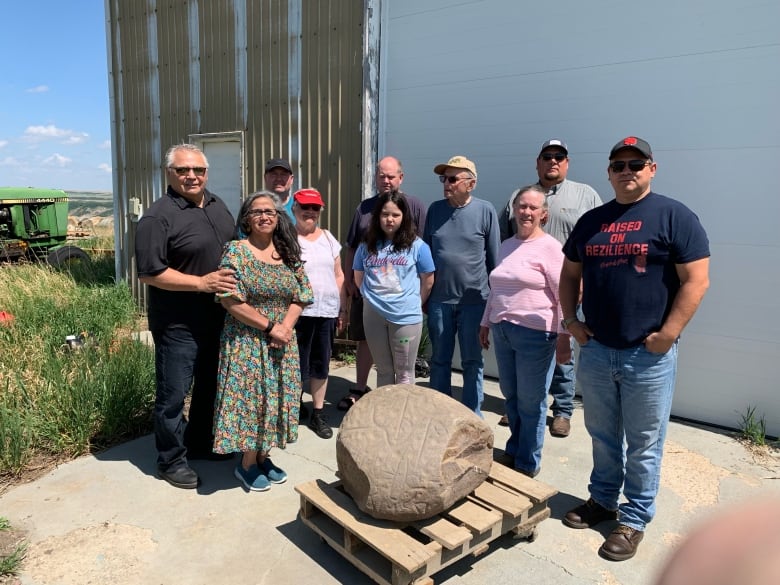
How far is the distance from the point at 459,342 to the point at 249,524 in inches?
75.5

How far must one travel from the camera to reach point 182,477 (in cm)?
350

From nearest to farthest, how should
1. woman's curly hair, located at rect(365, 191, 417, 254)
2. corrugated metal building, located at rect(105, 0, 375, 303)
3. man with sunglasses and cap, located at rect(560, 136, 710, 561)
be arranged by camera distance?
man with sunglasses and cap, located at rect(560, 136, 710, 561) → woman's curly hair, located at rect(365, 191, 417, 254) → corrugated metal building, located at rect(105, 0, 375, 303)

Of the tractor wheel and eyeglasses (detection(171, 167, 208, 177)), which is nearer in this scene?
eyeglasses (detection(171, 167, 208, 177))

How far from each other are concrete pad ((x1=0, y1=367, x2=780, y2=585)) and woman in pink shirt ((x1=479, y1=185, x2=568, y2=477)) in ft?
2.20

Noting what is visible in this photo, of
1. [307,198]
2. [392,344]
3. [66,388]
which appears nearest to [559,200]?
[392,344]

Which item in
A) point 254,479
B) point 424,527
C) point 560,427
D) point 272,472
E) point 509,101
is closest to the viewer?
point 424,527

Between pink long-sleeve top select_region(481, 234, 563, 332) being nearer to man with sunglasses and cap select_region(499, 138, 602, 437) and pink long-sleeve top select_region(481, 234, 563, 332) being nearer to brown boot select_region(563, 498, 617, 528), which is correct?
man with sunglasses and cap select_region(499, 138, 602, 437)

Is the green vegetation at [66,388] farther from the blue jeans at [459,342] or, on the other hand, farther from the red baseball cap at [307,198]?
the blue jeans at [459,342]

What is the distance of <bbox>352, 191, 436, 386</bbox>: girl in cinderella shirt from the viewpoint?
3.77 meters

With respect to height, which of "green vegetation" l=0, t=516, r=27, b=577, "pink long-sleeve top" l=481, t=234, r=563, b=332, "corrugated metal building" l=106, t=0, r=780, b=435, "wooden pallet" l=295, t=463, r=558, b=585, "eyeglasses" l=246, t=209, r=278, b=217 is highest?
"corrugated metal building" l=106, t=0, r=780, b=435

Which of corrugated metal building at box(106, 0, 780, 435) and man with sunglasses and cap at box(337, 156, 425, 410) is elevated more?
corrugated metal building at box(106, 0, 780, 435)

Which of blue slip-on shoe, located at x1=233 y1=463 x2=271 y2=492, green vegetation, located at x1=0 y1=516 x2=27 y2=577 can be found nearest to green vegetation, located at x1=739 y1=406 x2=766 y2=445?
blue slip-on shoe, located at x1=233 y1=463 x2=271 y2=492

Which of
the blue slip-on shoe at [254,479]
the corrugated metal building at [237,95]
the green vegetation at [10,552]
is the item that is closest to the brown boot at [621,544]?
the blue slip-on shoe at [254,479]

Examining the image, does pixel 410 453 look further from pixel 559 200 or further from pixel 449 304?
pixel 559 200
